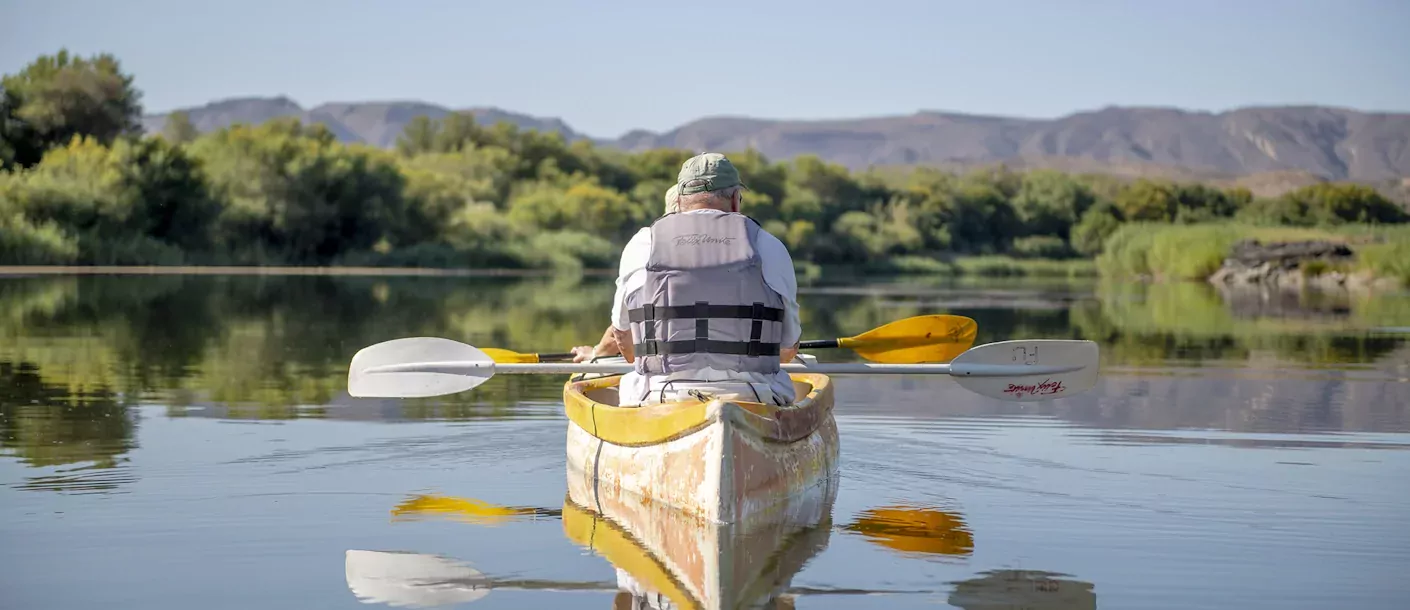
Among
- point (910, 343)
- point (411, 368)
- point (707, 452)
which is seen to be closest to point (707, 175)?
point (707, 452)

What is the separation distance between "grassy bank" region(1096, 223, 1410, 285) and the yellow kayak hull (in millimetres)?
39611

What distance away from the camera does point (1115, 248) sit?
63219 mm

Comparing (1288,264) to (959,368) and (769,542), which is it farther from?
(769,542)

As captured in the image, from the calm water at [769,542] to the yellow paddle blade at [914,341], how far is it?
607 mm

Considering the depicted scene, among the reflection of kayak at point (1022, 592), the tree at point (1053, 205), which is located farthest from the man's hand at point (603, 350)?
the tree at point (1053, 205)

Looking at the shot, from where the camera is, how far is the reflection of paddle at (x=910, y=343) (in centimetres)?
1044

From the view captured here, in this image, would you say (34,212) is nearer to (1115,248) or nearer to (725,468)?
(1115,248)

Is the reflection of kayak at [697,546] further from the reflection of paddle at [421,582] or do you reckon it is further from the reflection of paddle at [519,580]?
the reflection of paddle at [421,582]

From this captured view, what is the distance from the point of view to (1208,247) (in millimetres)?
55969

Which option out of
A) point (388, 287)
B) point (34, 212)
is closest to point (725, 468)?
point (388, 287)

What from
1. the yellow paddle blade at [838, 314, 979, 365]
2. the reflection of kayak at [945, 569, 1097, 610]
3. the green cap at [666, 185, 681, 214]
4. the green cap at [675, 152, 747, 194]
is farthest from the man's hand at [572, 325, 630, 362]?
the reflection of kayak at [945, 569, 1097, 610]

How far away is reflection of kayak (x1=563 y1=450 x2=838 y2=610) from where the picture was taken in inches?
239

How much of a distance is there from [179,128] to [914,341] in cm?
12760

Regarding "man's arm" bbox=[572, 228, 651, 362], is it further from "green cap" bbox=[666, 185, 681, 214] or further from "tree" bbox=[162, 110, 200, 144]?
"tree" bbox=[162, 110, 200, 144]
